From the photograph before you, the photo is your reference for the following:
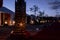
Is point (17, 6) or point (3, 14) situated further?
point (3, 14)

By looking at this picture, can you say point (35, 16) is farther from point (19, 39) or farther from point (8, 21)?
point (19, 39)

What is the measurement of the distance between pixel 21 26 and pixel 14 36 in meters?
5.20

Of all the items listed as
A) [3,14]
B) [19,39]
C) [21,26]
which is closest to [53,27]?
[19,39]

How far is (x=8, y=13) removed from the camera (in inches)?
1602

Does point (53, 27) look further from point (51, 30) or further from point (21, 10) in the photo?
point (21, 10)

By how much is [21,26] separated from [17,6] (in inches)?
102

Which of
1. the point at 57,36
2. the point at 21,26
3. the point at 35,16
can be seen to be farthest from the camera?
the point at 35,16

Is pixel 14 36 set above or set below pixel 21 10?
below

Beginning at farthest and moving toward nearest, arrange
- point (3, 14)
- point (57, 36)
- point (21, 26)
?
point (3, 14), point (21, 26), point (57, 36)

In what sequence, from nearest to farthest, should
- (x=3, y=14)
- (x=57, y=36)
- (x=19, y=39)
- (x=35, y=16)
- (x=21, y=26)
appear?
(x=57, y=36) → (x=19, y=39) → (x=21, y=26) → (x=3, y=14) → (x=35, y=16)

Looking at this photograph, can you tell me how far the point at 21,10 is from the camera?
69.3ft

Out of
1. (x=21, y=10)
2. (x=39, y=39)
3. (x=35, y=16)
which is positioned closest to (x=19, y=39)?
(x=39, y=39)

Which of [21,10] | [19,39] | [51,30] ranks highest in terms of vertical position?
[21,10]

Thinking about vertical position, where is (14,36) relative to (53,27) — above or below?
below
